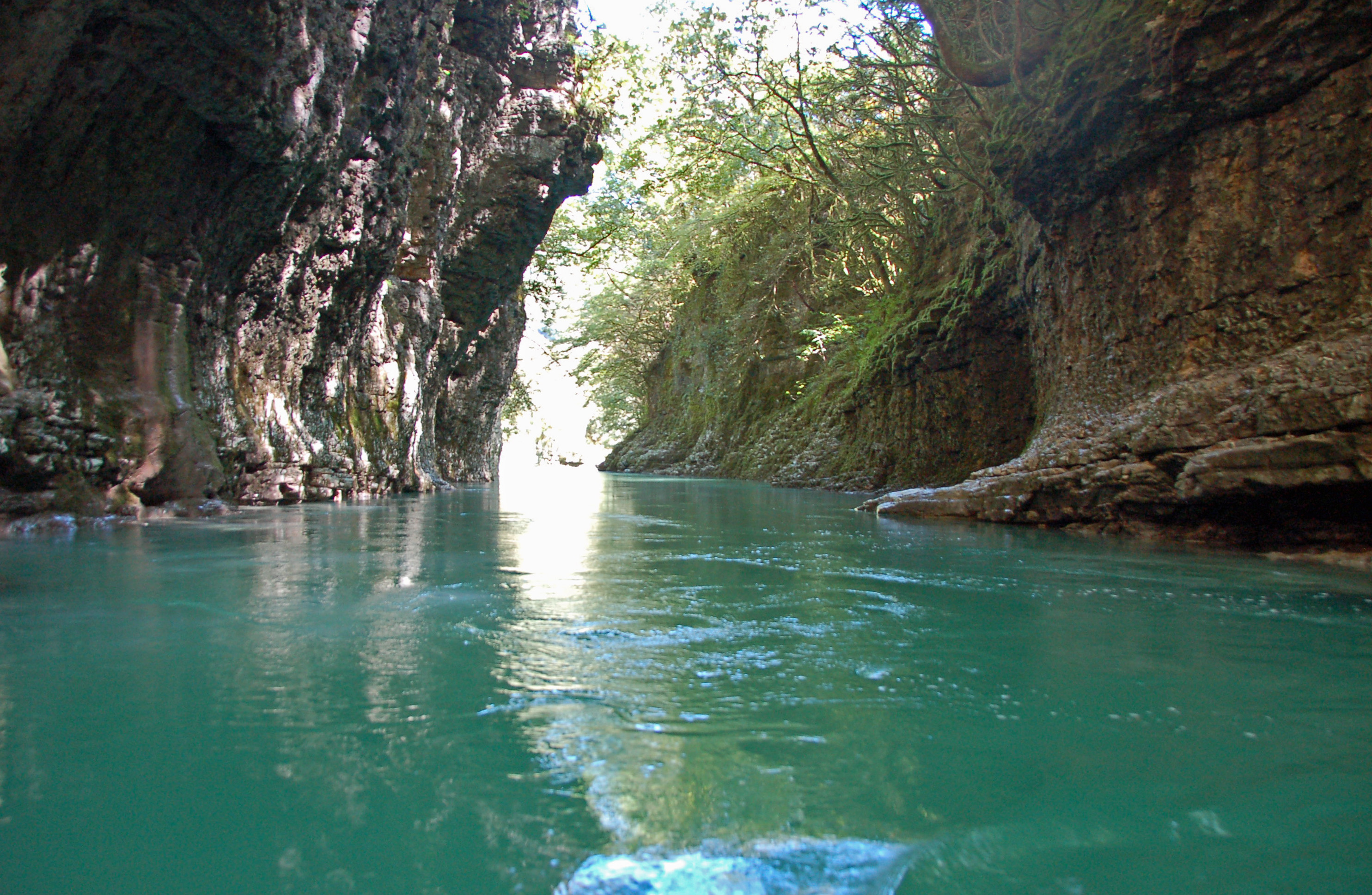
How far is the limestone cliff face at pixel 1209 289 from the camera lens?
4645 millimetres

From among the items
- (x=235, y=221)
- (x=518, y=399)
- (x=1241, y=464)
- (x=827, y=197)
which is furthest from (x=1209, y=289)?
(x=518, y=399)

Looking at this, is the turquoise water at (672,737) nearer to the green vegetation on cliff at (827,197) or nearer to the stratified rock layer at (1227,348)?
the stratified rock layer at (1227,348)

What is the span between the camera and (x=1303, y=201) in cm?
509

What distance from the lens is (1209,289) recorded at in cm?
568

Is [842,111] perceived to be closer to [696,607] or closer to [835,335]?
[835,335]

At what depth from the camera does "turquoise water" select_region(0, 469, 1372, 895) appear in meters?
Answer: 1.18

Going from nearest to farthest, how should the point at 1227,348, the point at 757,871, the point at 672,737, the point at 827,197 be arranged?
the point at 757,871, the point at 672,737, the point at 1227,348, the point at 827,197

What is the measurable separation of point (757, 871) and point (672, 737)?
0.51m

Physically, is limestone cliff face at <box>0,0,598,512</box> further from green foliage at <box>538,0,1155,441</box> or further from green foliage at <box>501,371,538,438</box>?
green foliage at <box>501,371,538,438</box>

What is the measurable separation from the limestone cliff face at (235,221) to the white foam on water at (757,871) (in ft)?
16.7

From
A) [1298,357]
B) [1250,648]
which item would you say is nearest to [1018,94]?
[1298,357]

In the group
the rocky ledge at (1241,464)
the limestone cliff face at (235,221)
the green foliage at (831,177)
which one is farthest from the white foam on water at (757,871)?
the green foliage at (831,177)

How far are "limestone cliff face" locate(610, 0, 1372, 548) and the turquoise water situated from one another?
156cm

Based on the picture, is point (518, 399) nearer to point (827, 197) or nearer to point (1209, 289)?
point (827, 197)
